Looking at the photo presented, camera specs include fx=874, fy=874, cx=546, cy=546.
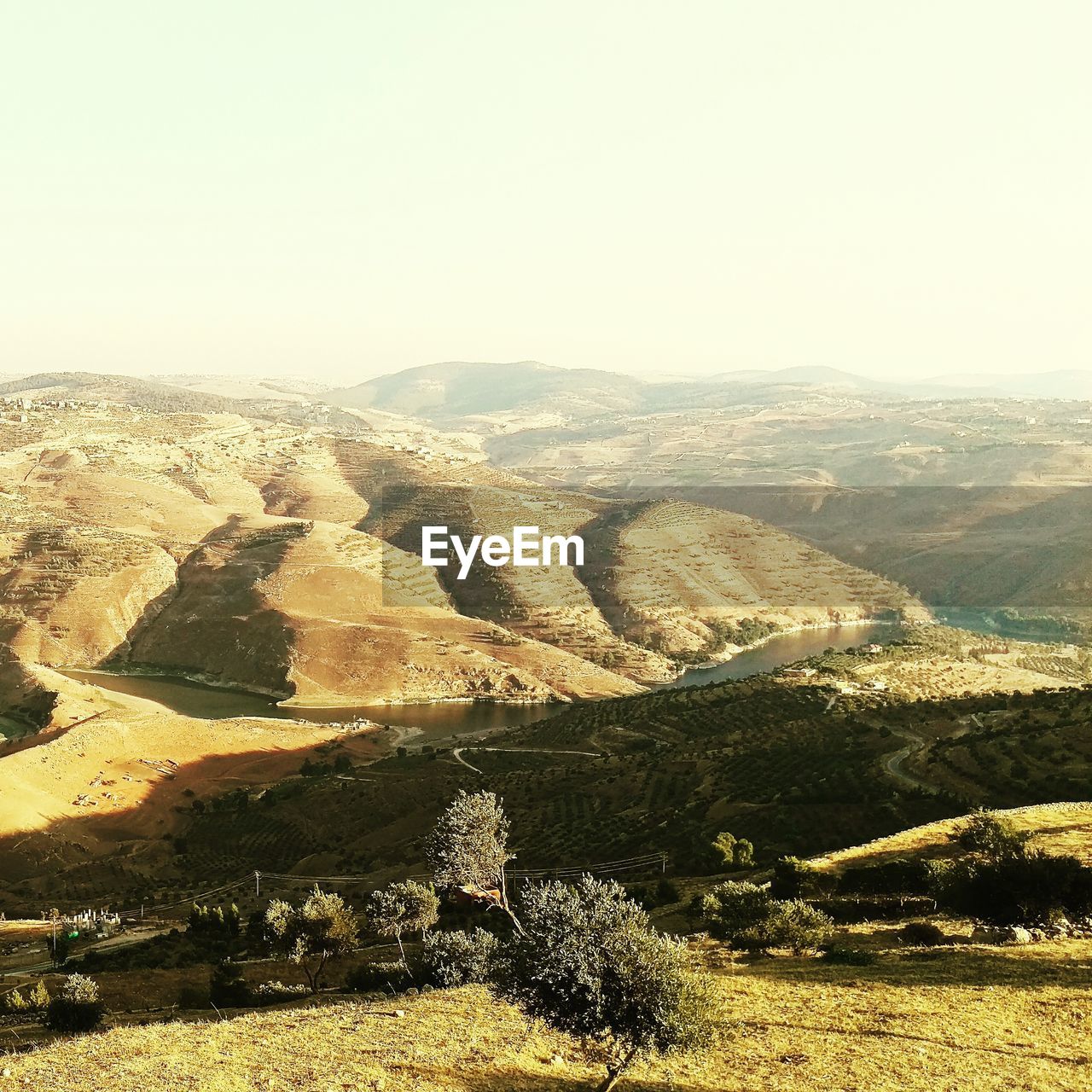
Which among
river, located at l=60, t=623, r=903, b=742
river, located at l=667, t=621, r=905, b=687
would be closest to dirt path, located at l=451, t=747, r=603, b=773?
river, located at l=60, t=623, r=903, b=742

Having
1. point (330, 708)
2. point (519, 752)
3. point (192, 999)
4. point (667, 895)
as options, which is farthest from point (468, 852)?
point (330, 708)

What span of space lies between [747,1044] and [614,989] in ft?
→ 10.4

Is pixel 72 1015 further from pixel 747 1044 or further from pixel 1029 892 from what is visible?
pixel 1029 892

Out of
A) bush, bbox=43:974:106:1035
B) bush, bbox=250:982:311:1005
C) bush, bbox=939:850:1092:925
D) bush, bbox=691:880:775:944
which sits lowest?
bush, bbox=250:982:311:1005

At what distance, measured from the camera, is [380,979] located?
22.7 meters

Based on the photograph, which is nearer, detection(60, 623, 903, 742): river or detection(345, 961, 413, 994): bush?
detection(345, 961, 413, 994): bush

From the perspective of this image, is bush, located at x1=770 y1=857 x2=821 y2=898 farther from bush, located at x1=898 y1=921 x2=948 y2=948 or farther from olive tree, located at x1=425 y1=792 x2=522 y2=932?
olive tree, located at x1=425 y1=792 x2=522 y2=932

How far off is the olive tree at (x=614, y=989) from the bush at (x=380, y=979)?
10148mm

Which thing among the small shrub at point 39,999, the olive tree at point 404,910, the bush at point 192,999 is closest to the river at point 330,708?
the olive tree at point 404,910

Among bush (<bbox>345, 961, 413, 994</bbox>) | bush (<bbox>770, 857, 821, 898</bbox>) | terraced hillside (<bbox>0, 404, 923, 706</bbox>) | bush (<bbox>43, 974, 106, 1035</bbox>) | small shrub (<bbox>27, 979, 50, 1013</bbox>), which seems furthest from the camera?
terraced hillside (<bbox>0, 404, 923, 706</bbox>)

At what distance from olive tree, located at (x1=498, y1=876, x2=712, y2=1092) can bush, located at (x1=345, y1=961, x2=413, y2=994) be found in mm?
10148

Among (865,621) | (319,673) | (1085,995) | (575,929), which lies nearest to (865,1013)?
(1085,995)

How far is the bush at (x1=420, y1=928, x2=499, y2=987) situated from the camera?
20344 millimetres

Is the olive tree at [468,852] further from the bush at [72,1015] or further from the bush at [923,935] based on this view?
the bush at [923,935]
